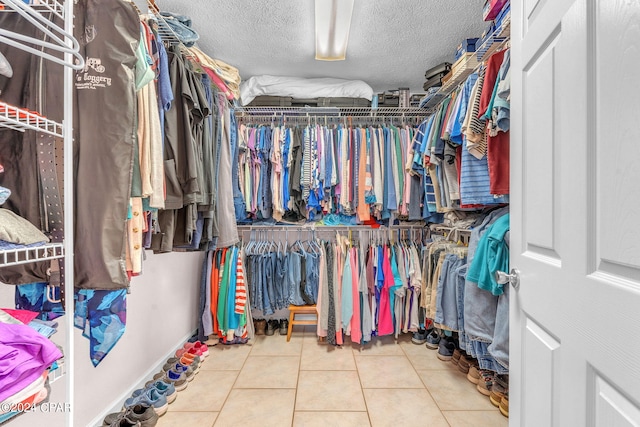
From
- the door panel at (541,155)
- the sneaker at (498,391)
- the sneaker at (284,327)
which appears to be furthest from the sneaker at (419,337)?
the door panel at (541,155)

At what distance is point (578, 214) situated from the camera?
0.65 m

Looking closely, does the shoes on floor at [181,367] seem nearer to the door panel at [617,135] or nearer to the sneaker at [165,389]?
the sneaker at [165,389]

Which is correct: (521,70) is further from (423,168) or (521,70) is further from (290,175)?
(290,175)

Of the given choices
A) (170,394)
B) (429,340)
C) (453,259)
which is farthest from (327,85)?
(170,394)

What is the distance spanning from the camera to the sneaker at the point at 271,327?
2.69 metres

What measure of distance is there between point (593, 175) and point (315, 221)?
223cm

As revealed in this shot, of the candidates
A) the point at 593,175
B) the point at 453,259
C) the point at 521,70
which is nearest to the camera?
the point at 593,175

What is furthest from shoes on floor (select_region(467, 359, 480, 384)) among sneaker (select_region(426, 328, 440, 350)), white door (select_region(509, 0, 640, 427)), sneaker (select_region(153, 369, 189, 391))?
sneaker (select_region(153, 369, 189, 391))

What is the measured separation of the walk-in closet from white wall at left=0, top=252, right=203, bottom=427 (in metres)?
0.02

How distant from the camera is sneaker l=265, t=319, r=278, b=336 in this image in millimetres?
2688

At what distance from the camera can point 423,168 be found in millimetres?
2264

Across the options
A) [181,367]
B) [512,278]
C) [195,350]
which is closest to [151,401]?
[181,367]

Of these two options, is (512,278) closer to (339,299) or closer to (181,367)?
(339,299)

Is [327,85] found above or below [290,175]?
above
